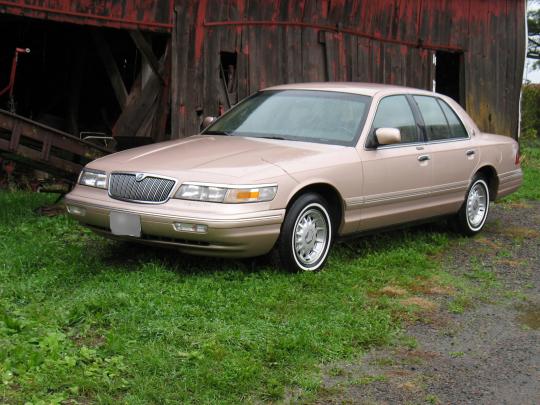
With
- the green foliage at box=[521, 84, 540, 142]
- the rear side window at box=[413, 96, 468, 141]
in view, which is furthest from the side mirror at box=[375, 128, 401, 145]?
the green foliage at box=[521, 84, 540, 142]

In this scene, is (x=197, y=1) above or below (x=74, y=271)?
above

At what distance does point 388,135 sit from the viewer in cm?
738

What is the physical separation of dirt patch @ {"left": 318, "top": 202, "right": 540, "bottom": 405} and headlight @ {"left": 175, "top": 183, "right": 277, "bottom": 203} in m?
1.40

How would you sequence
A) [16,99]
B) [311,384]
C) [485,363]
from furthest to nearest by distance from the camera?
1. [16,99]
2. [485,363]
3. [311,384]

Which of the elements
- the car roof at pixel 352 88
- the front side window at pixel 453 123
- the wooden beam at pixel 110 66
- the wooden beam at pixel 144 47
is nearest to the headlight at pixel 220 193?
the car roof at pixel 352 88

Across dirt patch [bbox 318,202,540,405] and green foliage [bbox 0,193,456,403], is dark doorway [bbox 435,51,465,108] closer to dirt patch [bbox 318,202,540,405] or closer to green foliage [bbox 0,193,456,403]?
dirt patch [bbox 318,202,540,405]

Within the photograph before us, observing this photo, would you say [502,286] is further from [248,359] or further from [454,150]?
[248,359]

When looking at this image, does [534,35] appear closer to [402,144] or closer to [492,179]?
[492,179]

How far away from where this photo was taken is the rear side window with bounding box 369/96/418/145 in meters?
7.82

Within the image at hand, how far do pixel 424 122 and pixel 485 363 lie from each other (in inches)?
141

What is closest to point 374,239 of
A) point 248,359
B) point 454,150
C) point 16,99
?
point 454,150

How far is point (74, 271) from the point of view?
6754 mm

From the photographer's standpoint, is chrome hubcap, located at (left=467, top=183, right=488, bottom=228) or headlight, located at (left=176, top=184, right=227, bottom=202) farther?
chrome hubcap, located at (left=467, top=183, right=488, bottom=228)

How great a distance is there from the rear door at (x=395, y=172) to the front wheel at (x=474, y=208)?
0.82m
